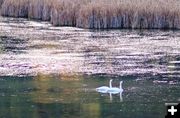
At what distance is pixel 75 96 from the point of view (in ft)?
35.7

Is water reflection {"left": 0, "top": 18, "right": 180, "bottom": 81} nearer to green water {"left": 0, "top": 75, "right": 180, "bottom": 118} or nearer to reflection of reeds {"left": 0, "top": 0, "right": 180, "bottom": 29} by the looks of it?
reflection of reeds {"left": 0, "top": 0, "right": 180, "bottom": 29}

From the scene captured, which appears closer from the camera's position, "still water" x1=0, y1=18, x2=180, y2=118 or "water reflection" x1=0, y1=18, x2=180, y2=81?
"still water" x1=0, y1=18, x2=180, y2=118

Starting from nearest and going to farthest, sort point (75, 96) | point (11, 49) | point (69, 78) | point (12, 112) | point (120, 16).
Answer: point (12, 112) < point (75, 96) < point (69, 78) < point (11, 49) < point (120, 16)

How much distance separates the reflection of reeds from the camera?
2089cm

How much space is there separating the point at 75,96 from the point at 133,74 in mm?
2471

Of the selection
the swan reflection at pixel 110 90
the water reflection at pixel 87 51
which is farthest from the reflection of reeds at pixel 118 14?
the swan reflection at pixel 110 90

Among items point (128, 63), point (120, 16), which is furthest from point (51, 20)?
point (128, 63)

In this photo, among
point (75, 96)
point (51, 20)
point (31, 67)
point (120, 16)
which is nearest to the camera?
point (75, 96)

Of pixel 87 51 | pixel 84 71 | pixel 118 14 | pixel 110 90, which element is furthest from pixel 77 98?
pixel 118 14

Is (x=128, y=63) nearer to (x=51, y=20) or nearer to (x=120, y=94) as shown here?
(x=120, y=94)

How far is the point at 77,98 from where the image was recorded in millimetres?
10688

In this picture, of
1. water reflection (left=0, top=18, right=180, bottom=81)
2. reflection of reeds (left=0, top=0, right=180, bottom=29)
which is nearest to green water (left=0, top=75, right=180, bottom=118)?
water reflection (left=0, top=18, right=180, bottom=81)

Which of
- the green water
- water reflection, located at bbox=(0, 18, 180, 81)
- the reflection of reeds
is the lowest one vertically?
water reflection, located at bbox=(0, 18, 180, 81)

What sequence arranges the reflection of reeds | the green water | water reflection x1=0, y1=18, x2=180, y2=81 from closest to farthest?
the green water < water reflection x1=0, y1=18, x2=180, y2=81 < the reflection of reeds
